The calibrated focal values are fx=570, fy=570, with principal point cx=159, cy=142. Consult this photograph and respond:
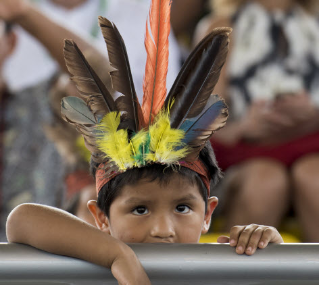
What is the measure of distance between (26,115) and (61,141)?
0.33 m

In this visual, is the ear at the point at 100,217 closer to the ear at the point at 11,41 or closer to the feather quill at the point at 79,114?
the feather quill at the point at 79,114

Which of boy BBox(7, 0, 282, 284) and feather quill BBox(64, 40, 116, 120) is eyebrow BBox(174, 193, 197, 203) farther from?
feather quill BBox(64, 40, 116, 120)

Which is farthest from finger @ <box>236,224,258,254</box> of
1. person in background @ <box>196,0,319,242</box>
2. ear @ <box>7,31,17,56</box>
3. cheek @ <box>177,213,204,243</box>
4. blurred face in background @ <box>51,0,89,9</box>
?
blurred face in background @ <box>51,0,89,9</box>

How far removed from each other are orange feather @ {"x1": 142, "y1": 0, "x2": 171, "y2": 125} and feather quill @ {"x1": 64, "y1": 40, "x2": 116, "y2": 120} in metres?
0.08

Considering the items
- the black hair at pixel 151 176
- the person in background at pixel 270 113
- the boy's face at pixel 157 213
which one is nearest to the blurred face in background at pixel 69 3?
the person in background at pixel 270 113

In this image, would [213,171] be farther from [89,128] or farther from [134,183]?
[89,128]

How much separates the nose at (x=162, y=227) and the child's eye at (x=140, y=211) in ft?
0.12

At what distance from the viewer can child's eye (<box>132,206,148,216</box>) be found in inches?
50.3

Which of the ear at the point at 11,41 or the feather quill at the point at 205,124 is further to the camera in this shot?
the ear at the point at 11,41

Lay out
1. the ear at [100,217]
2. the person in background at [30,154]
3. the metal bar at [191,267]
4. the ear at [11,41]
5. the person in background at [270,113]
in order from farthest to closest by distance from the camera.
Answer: the ear at [11,41]
the person in background at [30,154]
the person in background at [270,113]
the ear at [100,217]
the metal bar at [191,267]

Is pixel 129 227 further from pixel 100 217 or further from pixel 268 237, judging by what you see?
pixel 268 237

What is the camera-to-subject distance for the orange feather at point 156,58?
119cm

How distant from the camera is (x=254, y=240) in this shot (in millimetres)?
952

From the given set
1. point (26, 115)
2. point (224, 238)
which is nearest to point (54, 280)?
point (224, 238)
